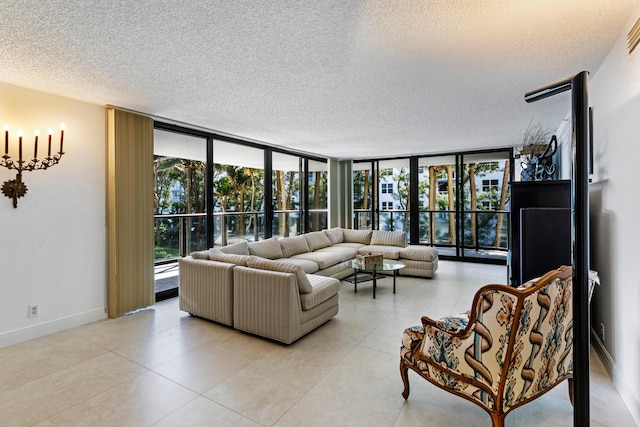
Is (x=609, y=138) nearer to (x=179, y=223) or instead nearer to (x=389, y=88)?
(x=389, y=88)

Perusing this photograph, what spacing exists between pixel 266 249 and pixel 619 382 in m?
4.07

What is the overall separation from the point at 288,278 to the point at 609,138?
9.26 ft

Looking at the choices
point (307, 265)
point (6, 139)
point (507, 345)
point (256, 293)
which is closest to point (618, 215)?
point (507, 345)

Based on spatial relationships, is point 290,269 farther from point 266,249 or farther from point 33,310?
point 33,310

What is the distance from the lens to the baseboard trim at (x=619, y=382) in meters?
1.96

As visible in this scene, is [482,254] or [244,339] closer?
[244,339]

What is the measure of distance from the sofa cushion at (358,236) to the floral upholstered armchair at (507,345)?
483 centimetres

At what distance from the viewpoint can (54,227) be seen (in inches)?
132

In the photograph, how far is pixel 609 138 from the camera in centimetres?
244

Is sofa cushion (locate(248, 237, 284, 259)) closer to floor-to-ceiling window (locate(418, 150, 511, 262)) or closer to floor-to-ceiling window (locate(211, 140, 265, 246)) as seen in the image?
floor-to-ceiling window (locate(211, 140, 265, 246))

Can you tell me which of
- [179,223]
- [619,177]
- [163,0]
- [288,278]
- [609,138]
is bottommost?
[288,278]

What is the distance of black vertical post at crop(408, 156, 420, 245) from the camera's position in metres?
7.61

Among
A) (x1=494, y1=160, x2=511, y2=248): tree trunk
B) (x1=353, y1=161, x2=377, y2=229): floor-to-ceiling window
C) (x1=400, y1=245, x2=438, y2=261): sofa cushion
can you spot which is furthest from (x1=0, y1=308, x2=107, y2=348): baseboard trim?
(x1=494, y1=160, x2=511, y2=248): tree trunk

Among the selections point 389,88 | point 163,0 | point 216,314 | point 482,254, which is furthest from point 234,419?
point 482,254
